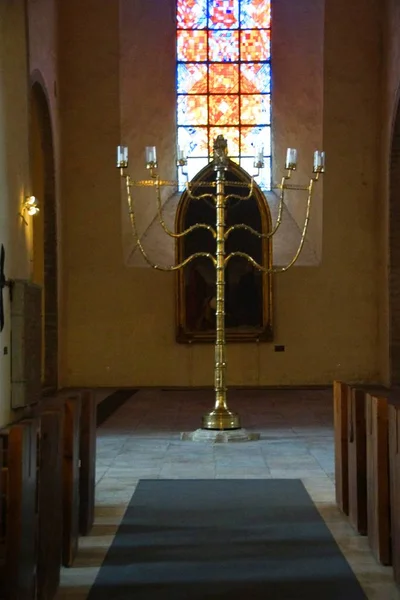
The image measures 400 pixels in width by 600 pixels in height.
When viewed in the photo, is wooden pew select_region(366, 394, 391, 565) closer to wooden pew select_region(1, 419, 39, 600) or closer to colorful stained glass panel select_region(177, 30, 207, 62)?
wooden pew select_region(1, 419, 39, 600)

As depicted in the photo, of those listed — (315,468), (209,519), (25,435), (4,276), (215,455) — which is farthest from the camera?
(4,276)

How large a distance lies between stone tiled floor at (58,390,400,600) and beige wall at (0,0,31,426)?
62.1 inches

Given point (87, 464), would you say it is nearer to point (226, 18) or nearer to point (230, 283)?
point (230, 283)

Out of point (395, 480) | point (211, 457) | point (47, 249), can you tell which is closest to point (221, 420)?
point (211, 457)

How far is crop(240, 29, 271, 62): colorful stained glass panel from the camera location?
15.6m

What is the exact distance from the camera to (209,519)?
16.7ft

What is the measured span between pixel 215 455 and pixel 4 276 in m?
3.27

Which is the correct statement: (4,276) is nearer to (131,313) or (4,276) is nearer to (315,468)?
(315,468)

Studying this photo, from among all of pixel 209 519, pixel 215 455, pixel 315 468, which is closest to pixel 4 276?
pixel 215 455

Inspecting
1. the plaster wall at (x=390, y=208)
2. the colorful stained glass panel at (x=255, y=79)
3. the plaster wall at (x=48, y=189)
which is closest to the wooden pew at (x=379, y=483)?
the plaster wall at (x=390, y=208)

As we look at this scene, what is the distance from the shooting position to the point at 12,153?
10.1 m

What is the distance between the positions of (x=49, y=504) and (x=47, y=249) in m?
10.6

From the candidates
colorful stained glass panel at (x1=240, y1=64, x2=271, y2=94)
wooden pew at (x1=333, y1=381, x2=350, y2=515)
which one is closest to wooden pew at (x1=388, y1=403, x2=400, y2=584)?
wooden pew at (x1=333, y1=381, x2=350, y2=515)

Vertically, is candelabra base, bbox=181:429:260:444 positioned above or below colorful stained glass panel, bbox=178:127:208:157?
below
